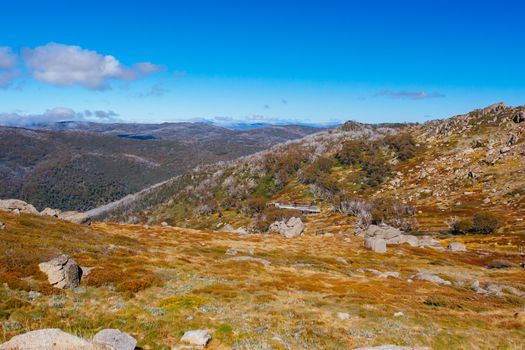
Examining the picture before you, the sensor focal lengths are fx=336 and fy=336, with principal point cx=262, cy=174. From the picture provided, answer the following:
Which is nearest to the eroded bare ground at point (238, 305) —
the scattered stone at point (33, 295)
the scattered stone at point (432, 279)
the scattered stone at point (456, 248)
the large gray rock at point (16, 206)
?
the scattered stone at point (33, 295)

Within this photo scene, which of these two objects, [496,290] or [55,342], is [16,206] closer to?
[55,342]

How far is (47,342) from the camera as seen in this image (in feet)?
41.5

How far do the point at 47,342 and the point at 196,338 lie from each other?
8.69 m

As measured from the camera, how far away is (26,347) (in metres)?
12.6

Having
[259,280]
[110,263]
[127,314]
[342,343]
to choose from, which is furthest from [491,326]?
[110,263]

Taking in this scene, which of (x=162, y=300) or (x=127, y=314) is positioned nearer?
(x=127, y=314)

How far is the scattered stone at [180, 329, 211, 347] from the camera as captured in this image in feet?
63.5

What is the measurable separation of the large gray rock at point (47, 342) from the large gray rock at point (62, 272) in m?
16.1

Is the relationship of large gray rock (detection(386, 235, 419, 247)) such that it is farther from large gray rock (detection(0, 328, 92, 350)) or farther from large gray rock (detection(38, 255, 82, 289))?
large gray rock (detection(0, 328, 92, 350))

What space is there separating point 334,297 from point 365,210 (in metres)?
143

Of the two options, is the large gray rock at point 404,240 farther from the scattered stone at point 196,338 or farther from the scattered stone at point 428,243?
the scattered stone at point 196,338

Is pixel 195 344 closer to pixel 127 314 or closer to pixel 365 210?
pixel 127 314

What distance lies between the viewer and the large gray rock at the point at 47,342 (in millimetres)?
12266

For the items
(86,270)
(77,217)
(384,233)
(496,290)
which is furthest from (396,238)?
(86,270)
